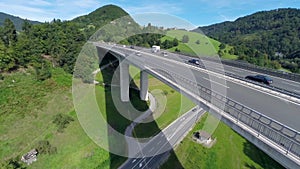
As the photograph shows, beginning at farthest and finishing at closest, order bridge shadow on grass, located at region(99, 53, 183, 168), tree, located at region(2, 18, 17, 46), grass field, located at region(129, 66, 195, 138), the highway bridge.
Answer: tree, located at region(2, 18, 17, 46) → grass field, located at region(129, 66, 195, 138) → bridge shadow on grass, located at region(99, 53, 183, 168) → the highway bridge

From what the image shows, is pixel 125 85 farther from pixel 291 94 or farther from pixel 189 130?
A: pixel 291 94

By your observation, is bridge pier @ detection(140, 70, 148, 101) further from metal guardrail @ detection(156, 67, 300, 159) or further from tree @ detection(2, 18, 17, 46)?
tree @ detection(2, 18, 17, 46)

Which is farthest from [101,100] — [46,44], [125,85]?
[46,44]

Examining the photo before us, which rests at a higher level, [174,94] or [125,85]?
[125,85]

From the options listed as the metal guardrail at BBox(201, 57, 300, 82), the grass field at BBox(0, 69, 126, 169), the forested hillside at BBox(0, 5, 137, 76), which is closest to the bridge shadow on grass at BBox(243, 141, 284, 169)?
the metal guardrail at BBox(201, 57, 300, 82)

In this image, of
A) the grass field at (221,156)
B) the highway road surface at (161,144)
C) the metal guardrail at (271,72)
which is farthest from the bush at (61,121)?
the metal guardrail at (271,72)

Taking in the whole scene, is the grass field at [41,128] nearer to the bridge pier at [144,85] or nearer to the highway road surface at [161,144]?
the highway road surface at [161,144]
